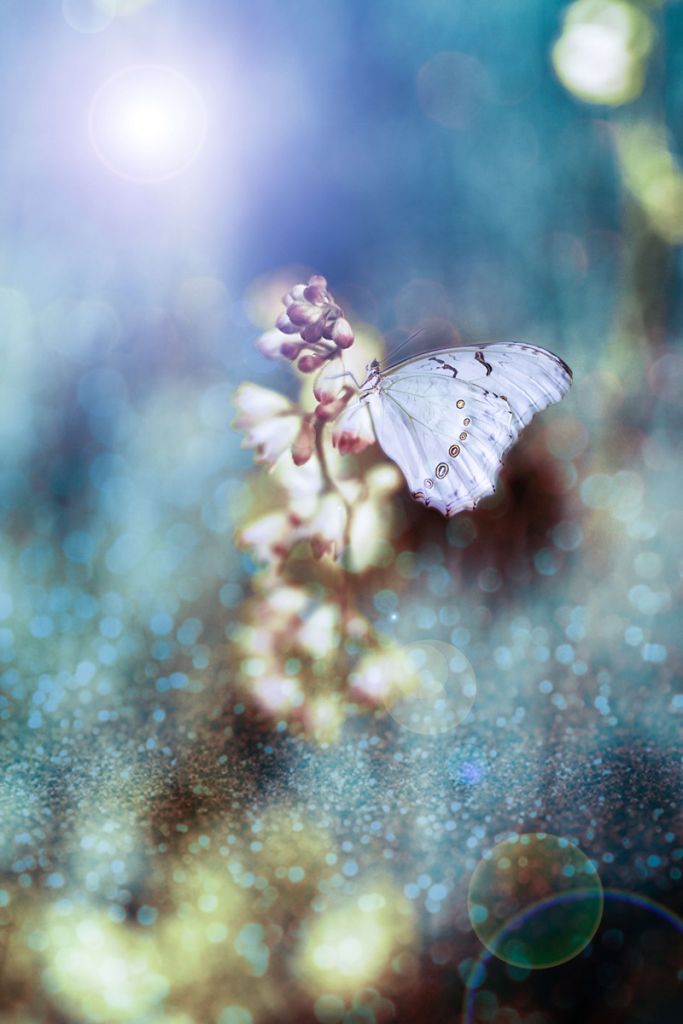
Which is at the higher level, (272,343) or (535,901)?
(272,343)

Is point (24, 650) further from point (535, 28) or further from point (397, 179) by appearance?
point (535, 28)

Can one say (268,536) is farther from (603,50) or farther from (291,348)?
(603,50)

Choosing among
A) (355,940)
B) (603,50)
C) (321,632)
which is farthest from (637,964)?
(603,50)

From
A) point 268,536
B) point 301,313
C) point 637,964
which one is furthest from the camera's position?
point 268,536

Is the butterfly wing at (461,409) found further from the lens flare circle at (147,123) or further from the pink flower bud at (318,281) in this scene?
the lens flare circle at (147,123)

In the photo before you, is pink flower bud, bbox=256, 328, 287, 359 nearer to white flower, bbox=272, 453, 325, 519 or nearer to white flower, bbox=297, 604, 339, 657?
white flower, bbox=272, 453, 325, 519

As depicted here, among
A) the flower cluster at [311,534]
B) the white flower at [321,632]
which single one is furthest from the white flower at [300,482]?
the white flower at [321,632]

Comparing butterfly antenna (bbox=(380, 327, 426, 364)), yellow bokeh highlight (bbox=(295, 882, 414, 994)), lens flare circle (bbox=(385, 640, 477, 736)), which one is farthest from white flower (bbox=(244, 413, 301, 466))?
yellow bokeh highlight (bbox=(295, 882, 414, 994))

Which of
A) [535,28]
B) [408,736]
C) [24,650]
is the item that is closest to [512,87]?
[535,28]
